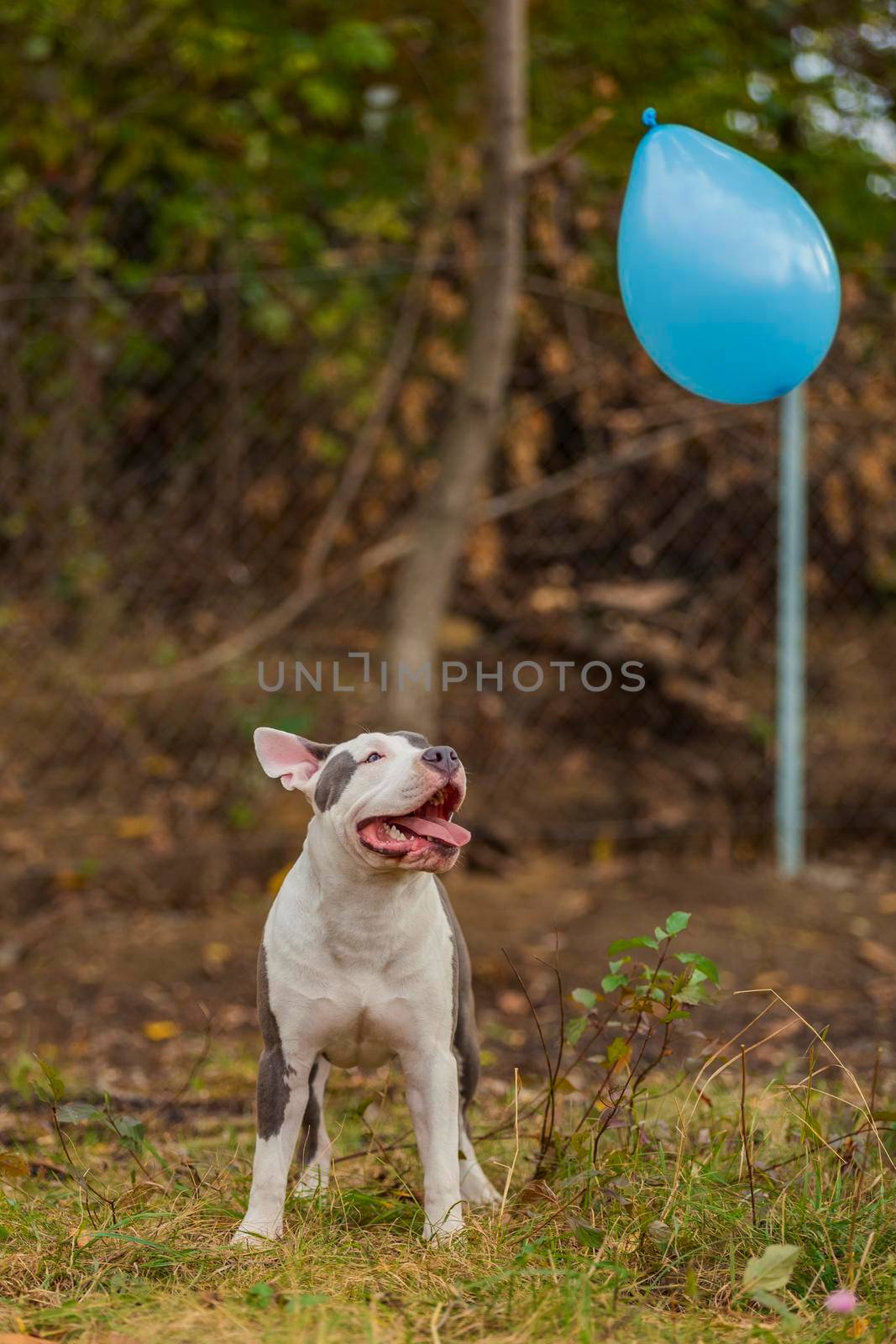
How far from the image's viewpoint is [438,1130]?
2518mm

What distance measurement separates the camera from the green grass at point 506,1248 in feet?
7.13

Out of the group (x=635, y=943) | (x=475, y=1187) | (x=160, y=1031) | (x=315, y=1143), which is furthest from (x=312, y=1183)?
(x=160, y=1031)

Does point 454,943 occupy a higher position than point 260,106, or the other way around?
point 260,106

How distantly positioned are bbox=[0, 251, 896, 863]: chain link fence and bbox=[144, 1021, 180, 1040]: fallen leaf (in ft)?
4.75

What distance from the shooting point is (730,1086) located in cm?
372

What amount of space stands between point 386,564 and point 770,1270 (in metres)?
4.62

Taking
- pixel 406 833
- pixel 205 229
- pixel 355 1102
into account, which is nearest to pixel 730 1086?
pixel 355 1102

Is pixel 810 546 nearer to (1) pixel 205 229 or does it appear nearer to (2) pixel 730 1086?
(1) pixel 205 229

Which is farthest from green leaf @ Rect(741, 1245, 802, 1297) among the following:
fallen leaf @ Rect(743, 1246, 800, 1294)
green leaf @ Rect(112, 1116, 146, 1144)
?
green leaf @ Rect(112, 1116, 146, 1144)

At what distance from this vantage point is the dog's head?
2.36m

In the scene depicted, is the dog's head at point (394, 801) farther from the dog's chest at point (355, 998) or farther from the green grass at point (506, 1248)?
the green grass at point (506, 1248)

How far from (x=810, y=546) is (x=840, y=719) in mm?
910

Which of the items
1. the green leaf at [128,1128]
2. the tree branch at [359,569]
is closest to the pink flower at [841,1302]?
the green leaf at [128,1128]

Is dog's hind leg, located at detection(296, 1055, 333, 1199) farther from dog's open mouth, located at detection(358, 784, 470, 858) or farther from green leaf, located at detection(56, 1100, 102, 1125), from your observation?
dog's open mouth, located at detection(358, 784, 470, 858)
